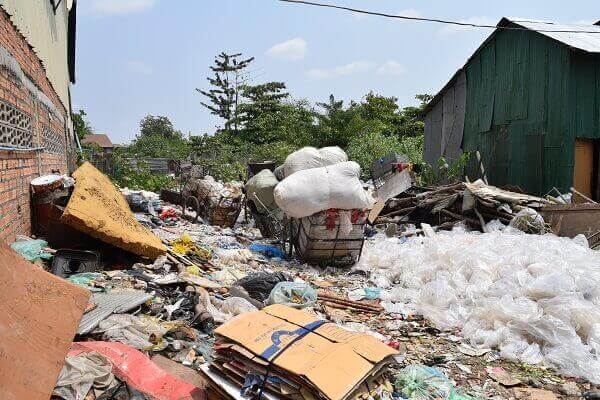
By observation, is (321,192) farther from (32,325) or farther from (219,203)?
(32,325)

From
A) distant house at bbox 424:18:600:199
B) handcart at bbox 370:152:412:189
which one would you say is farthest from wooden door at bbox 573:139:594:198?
handcart at bbox 370:152:412:189

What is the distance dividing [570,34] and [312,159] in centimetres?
793

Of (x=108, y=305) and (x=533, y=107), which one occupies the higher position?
(x=533, y=107)

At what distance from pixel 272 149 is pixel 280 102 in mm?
7651

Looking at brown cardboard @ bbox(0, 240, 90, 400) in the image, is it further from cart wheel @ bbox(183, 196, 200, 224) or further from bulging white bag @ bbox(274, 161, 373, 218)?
cart wheel @ bbox(183, 196, 200, 224)

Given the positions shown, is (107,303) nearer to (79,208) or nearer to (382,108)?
(79,208)

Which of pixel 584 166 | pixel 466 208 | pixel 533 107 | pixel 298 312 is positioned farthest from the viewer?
pixel 533 107

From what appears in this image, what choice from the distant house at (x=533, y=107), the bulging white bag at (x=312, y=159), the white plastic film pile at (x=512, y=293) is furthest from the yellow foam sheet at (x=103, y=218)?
the distant house at (x=533, y=107)

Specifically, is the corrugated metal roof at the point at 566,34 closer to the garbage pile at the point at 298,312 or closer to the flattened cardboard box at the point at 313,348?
the garbage pile at the point at 298,312

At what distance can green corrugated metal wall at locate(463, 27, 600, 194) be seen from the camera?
9742 millimetres

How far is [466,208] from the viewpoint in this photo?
8750 mm

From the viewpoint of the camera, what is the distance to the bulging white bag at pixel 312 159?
22.0 feet

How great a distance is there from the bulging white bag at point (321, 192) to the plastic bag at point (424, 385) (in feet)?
9.92

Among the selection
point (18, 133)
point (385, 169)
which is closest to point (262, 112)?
point (385, 169)
